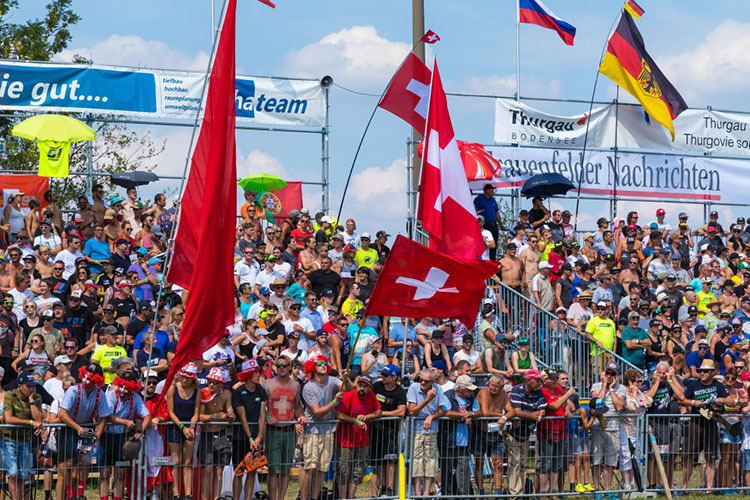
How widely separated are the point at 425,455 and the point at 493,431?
92 cm

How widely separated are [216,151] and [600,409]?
20.5ft

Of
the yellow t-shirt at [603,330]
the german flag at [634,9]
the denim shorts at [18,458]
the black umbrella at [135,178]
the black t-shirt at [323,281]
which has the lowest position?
the denim shorts at [18,458]

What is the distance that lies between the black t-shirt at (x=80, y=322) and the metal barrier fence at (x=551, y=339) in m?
5.62

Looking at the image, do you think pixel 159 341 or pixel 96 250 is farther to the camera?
pixel 96 250

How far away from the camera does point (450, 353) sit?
17.1 meters

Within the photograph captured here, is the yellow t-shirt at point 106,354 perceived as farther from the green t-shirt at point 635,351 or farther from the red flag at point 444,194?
the green t-shirt at point 635,351

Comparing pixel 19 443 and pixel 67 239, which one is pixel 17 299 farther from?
pixel 19 443

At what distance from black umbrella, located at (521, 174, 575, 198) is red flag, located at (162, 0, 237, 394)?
12978mm

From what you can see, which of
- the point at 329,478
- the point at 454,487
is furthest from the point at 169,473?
the point at 454,487

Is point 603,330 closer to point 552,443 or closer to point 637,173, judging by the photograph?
point 552,443

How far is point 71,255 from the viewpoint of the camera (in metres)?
17.2

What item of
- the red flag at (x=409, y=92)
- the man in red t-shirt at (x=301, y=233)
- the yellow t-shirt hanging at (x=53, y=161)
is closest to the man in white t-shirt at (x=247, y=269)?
the man in red t-shirt at (x=301, y=233)

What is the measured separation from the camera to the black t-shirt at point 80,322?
1516 cm

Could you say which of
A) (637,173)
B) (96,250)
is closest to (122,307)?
(96,250)
